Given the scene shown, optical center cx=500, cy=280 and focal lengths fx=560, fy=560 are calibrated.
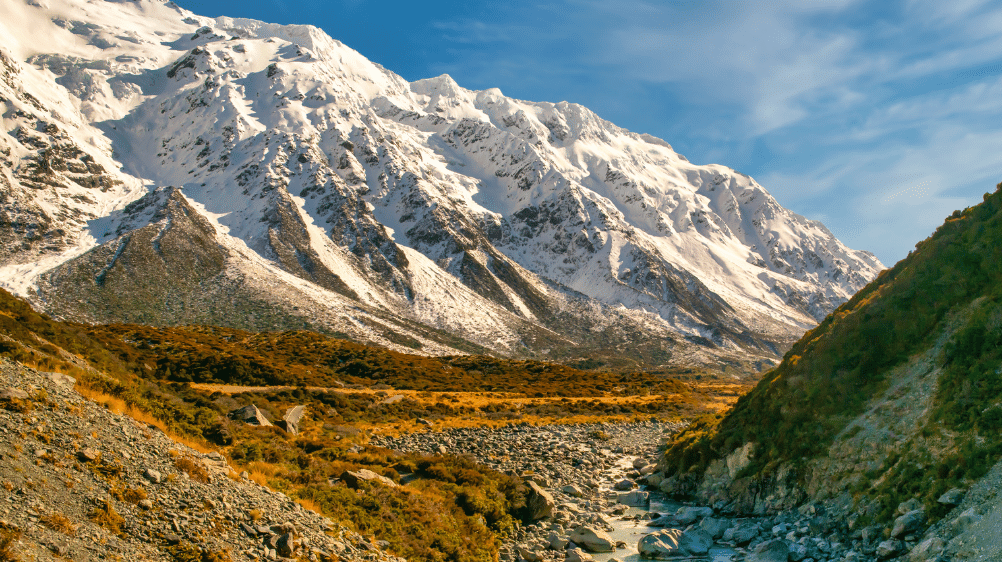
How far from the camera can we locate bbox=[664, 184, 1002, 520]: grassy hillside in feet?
54.5

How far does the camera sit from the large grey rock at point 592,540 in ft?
66.3

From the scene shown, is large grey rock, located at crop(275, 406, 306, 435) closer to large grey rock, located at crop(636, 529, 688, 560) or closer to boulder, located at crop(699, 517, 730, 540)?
large grey rock, located at crop(636, 529, 688, 560)

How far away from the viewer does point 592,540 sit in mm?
20359

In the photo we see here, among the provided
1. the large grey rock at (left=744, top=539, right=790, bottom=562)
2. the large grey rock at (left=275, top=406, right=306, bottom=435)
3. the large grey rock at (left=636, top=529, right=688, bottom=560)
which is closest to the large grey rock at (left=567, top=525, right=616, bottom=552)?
the large grey rock at (left=636, top=529, right=688, bottom=560)

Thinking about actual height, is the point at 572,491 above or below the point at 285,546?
above

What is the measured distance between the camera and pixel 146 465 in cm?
1293

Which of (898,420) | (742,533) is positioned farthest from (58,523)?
(898,420)

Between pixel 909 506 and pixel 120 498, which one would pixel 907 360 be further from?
pixel 120 498

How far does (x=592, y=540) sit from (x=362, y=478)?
8620 mm

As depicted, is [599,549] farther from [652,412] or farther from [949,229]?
[652,412]

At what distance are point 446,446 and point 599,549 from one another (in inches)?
658

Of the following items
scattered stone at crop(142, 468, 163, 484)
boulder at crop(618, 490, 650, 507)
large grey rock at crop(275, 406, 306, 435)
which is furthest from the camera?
large grey rock at crop(275, 406, 306, 435)

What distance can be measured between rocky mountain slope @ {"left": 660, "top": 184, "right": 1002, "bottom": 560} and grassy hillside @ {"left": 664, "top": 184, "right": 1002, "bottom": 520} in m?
0.05

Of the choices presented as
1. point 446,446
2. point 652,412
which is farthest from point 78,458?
point 652,412
